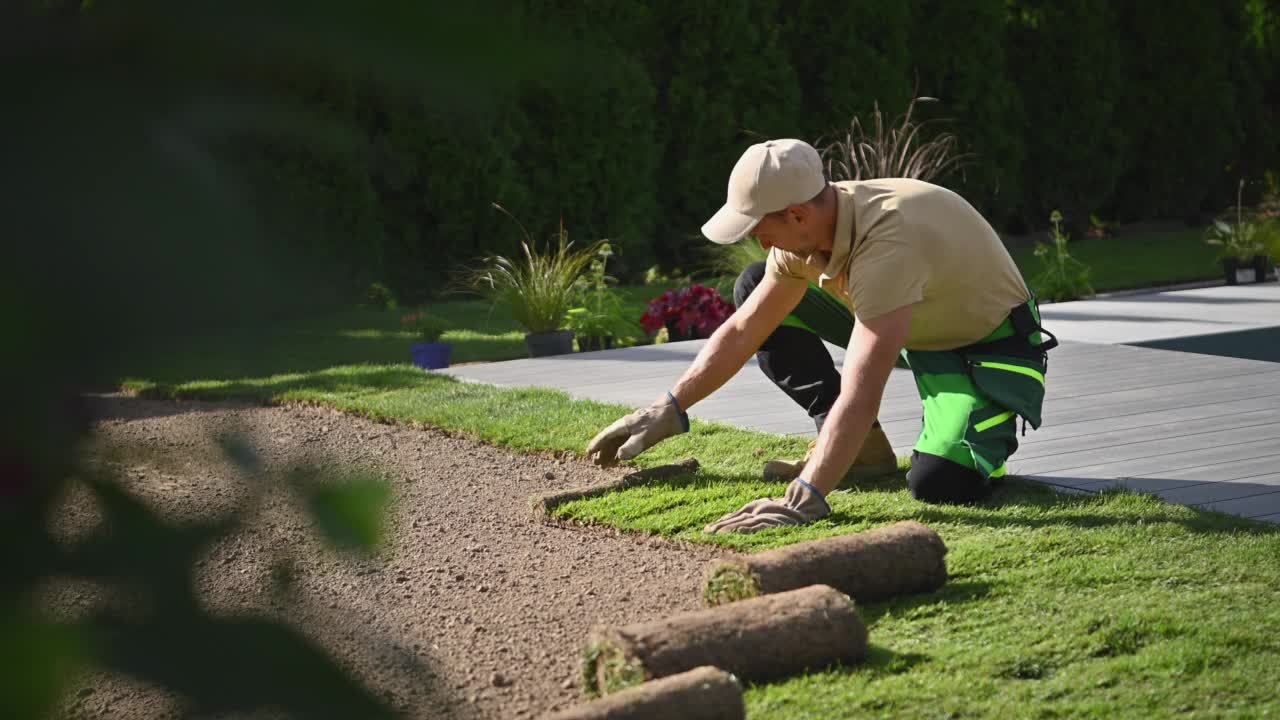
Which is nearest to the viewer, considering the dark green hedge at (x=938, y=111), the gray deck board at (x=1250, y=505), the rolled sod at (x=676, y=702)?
the rolled sod at (x=676, y=702)

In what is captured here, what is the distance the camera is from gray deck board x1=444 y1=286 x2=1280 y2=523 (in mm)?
4160

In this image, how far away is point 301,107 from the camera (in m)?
0.67

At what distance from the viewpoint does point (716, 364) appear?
4.02 m

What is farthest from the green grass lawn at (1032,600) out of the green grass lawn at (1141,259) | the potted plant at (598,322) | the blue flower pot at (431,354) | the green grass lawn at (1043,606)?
the green grass lawn at (1141,259)

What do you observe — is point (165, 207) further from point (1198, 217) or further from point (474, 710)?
point (1198, 217)

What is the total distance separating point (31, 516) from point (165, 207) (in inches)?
6.2

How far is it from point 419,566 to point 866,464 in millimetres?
1469

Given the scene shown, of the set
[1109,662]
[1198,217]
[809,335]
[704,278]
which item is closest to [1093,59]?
[1198,217]

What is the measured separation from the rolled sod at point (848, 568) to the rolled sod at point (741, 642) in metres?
0.16

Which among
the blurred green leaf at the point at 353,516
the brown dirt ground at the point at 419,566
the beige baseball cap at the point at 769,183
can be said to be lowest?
the brown dirt ground at the point at 419,566

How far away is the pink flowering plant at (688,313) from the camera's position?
8.11 m

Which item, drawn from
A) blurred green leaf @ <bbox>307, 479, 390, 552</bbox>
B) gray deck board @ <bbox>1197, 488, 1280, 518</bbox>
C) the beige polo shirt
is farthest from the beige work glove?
blurred green leaf @ <bbox>307, 479, 390, 552</bbox>

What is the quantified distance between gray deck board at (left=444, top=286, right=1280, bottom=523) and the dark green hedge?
1.58 metres

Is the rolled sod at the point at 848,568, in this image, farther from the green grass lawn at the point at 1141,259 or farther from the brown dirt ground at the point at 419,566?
the green grass lawn at the point at 1141,259
